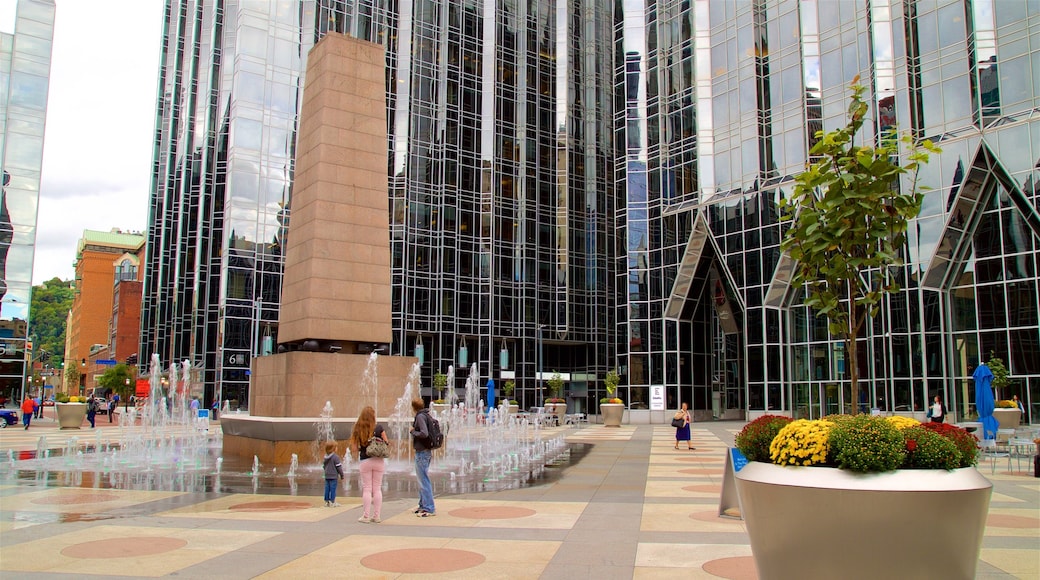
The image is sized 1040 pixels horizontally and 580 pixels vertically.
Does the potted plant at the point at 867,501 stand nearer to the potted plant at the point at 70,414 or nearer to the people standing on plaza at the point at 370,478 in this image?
the people standing on plaza at the point at 370,478

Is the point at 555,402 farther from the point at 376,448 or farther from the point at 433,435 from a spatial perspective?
the point at 376,448

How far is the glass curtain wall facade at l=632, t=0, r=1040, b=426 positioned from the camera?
34.7 metres

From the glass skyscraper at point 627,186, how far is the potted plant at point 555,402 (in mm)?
1657

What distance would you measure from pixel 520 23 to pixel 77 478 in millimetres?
55163

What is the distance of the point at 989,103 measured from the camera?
114ft

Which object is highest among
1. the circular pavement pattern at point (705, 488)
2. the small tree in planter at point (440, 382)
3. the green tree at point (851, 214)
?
the green tree at point (851, 214)

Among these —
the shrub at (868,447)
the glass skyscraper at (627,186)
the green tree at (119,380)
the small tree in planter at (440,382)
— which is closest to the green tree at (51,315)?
the green tree at (119,380)

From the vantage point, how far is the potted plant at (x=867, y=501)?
524cm

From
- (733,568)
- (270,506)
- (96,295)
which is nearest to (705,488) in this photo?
(733,568)

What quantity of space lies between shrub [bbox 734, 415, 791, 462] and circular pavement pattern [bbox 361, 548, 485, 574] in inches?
113

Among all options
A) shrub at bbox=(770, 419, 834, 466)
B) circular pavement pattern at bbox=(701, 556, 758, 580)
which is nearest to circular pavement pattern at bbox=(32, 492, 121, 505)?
circular pavement pattern at bbox=(701, 556, 758, 580)

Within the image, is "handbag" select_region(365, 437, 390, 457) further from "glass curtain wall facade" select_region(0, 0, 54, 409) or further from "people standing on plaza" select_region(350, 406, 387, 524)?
"glass curtain wall facade" select_region(0, 0, 54, 409)

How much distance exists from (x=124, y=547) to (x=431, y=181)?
4995cm

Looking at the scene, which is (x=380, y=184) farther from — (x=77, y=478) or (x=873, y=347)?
(x=873, y=347)
